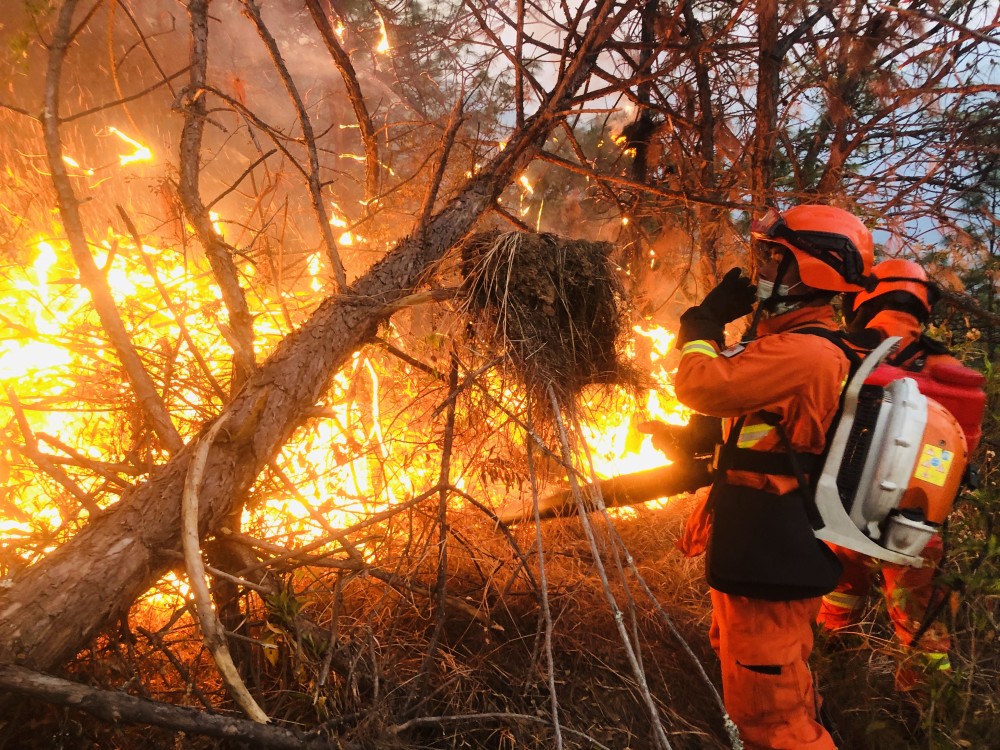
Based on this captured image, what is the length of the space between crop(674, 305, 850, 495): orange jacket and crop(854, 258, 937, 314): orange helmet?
143 cm

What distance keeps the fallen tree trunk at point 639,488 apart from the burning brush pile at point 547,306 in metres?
1.02

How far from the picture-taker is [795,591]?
6.68 ft

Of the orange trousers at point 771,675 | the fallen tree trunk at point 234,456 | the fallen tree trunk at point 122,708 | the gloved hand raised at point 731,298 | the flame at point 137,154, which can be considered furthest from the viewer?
the flame at point 137,154

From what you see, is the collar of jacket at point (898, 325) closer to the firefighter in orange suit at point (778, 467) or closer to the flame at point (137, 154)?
the firefighter in orange suit at point (778, 467)

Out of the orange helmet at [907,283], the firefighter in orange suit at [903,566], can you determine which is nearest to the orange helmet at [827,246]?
the firefighter in orange suit at [903,566]

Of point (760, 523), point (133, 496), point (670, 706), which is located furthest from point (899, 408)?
point (133, 496)

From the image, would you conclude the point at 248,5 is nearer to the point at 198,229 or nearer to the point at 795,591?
the point at 198,229

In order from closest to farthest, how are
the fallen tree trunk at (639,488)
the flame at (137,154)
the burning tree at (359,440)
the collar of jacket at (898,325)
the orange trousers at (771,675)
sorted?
the burning tree at (359,440)
the orange trousers at (771,675)
the flame at (137,154)
the collar of jacket at (898,325)
the fallen tree trunk at (639,488)

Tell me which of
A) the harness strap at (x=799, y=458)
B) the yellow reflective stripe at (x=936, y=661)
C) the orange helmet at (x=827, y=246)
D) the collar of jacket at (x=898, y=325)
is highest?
the orange helmet at (x=827, y=246)

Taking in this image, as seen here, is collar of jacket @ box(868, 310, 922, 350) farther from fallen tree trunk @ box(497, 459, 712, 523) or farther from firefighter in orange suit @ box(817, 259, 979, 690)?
fallen tree trunk @ box(497, 459, 712, 523)

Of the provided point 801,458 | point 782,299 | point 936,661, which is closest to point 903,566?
point 936,661

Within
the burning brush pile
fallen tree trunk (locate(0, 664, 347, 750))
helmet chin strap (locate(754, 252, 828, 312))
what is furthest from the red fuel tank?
fallen tree trunk (locate(0, 664, 347, 750))

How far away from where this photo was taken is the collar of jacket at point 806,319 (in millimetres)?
2260

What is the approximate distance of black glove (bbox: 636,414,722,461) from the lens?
258 cm
